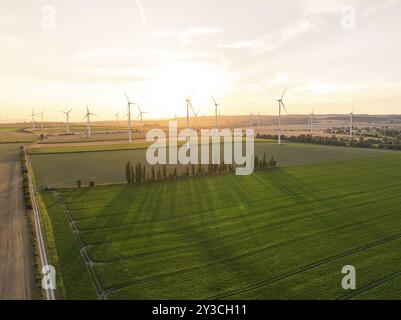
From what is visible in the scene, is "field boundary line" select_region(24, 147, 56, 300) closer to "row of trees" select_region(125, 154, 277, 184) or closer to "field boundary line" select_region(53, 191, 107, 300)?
"field boundary line" select_region(53, 191, 107, 300)

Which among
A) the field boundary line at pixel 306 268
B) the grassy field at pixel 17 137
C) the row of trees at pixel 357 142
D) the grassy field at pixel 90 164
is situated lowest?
the field boundary line at pixel 306 268

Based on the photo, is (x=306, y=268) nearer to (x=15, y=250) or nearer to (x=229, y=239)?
(x=229, y=239)

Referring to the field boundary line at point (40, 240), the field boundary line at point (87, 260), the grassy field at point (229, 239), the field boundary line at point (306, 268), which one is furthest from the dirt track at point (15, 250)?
the field boundary line at point (306, 268)

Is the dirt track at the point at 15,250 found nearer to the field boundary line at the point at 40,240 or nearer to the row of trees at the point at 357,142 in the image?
the field boundary line at the point at 40,240

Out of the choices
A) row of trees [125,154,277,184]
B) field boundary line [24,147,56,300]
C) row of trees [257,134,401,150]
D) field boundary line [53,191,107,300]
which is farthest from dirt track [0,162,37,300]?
row of trees [257,134,401,150]

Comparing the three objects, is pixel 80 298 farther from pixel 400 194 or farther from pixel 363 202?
pixel 400 194

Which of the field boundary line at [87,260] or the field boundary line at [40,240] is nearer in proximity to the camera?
the field boundary line at [40,240]

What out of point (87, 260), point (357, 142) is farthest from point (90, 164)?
point (357, 142)
